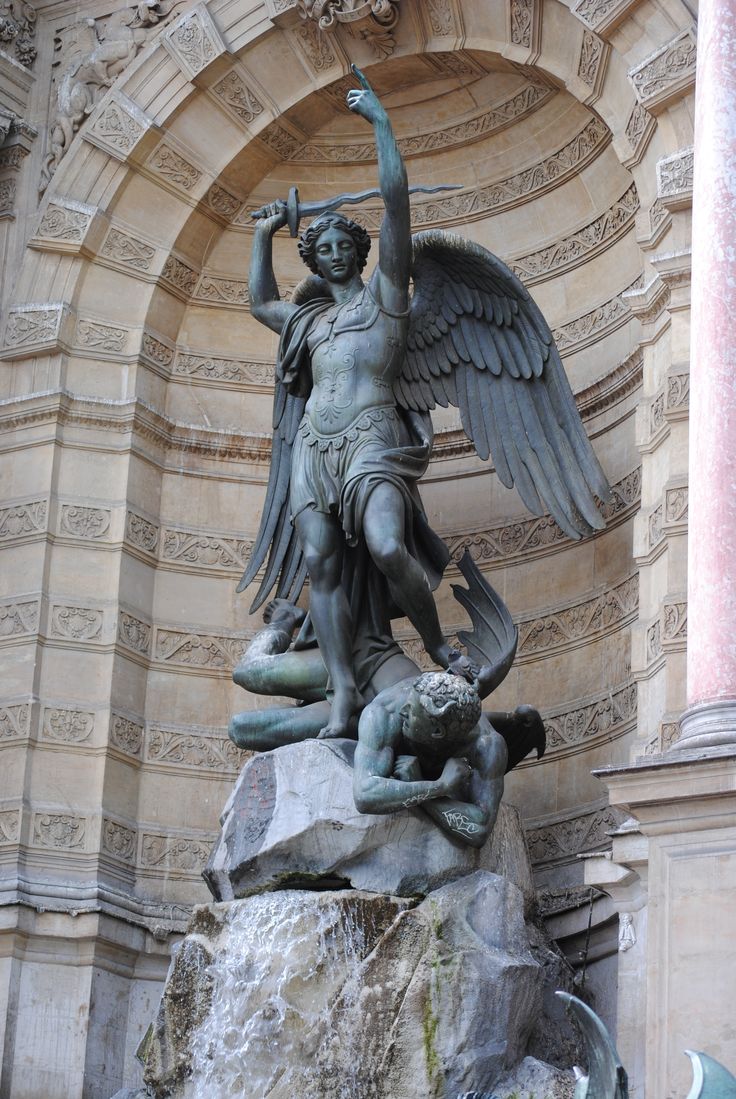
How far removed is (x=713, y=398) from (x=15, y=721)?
14.2 feet

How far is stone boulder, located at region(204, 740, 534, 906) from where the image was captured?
895cm

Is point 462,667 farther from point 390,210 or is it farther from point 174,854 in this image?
point 174,854

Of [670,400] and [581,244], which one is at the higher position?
[581,244]

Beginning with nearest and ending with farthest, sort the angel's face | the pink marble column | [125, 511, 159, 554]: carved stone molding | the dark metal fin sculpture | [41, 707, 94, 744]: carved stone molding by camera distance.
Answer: the dark metal fin sculpture
the pink marble column
the angel's face
[41, 707, 94, 744]: carved stone molding
[125, 511, 159, 554]: carved stone molding

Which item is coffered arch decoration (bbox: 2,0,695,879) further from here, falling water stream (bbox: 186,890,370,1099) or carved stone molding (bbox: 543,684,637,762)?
falling water stream (bbox: 186,890,370,1099)

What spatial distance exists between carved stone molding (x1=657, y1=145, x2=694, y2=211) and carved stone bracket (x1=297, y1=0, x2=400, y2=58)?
2.24 m

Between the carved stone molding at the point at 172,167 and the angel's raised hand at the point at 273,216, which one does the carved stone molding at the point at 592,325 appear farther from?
the carved stone molding at the point at 172,167

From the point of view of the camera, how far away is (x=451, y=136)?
1209 cm

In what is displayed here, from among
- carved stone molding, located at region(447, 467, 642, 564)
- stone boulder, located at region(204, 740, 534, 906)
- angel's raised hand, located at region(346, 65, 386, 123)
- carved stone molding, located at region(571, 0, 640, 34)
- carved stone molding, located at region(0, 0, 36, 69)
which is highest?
carved stone molding, located at region(0, 0, 36, 69)

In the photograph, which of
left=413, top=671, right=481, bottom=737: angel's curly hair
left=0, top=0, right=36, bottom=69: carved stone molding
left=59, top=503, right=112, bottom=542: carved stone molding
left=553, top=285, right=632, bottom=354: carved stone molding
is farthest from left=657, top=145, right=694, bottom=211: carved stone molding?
left=0, top=0, right=36, bottom=69: carved stone molding

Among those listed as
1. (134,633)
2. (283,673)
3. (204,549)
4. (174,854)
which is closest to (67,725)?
(134,633)

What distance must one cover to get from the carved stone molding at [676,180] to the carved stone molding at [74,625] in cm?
368

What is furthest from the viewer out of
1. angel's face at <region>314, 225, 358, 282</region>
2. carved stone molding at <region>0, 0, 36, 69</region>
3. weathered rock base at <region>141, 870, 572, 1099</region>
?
carved stone molding at <region>0, 0, 36, 69</region>

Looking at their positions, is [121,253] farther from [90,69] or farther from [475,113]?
[475,113]
